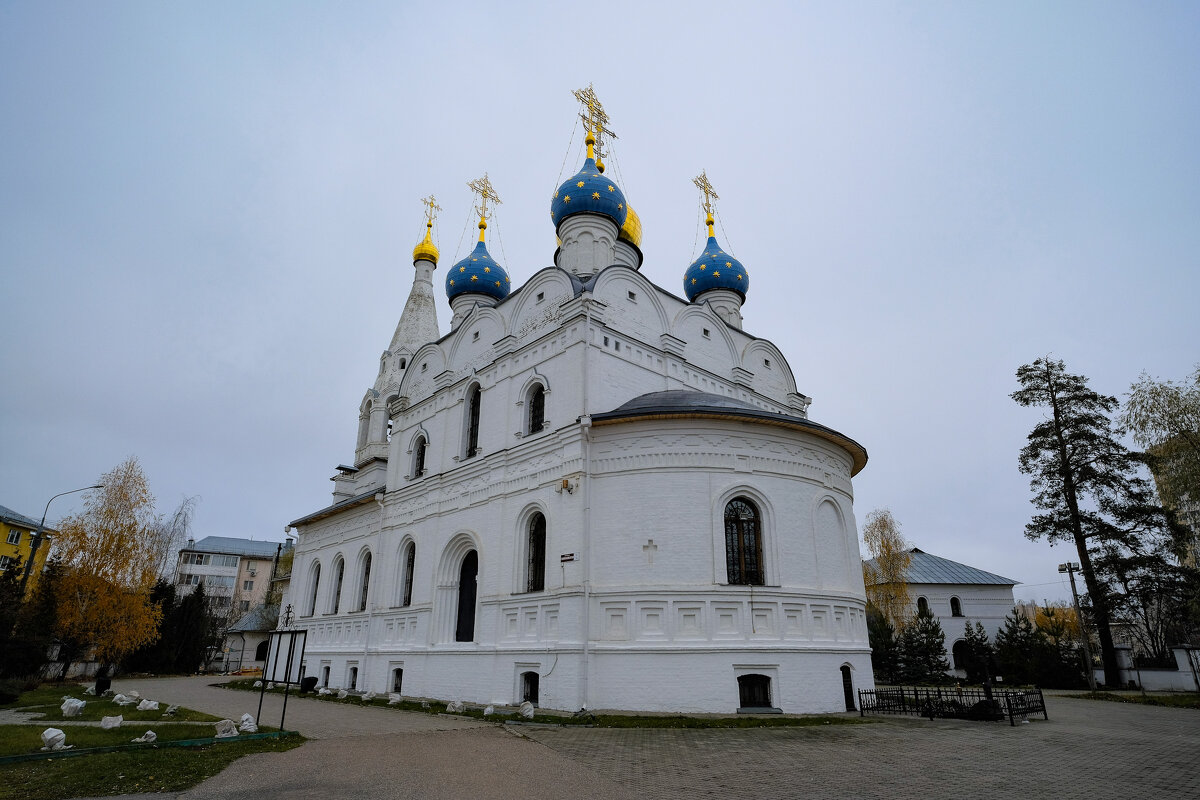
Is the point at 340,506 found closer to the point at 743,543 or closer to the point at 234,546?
the point at 743,543

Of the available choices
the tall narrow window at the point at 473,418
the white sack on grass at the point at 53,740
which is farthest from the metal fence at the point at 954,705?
the white sack on grass at the point at 53,740

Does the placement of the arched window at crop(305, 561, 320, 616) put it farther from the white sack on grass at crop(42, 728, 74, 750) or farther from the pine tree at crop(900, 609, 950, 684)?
the pine tree at crop(900, 609, 950, 684)

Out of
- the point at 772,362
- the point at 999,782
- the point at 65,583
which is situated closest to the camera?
the point at 999,782

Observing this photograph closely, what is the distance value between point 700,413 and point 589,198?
8.81 metres

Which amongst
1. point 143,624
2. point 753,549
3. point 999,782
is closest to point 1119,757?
point 999,782

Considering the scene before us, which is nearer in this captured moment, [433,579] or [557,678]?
[557,678]

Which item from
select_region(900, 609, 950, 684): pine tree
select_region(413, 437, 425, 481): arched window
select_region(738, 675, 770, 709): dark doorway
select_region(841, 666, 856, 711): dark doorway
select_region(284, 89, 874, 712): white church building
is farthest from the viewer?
select_region(900, 609, 950, 684): pine tree

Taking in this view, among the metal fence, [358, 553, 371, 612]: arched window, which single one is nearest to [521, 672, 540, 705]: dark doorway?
the metal fence

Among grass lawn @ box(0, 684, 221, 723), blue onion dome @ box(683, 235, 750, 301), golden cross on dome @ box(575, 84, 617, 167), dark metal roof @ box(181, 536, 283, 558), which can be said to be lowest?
grass lawn @ box(0, 684, 221, 723)

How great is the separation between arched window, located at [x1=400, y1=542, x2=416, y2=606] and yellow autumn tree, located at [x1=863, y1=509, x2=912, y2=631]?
20.9m

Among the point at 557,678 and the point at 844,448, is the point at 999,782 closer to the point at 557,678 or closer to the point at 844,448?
the point at 557,678

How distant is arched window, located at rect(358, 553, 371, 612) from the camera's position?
73.2 feet

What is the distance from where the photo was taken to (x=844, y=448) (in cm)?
1603

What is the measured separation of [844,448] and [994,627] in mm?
25625
